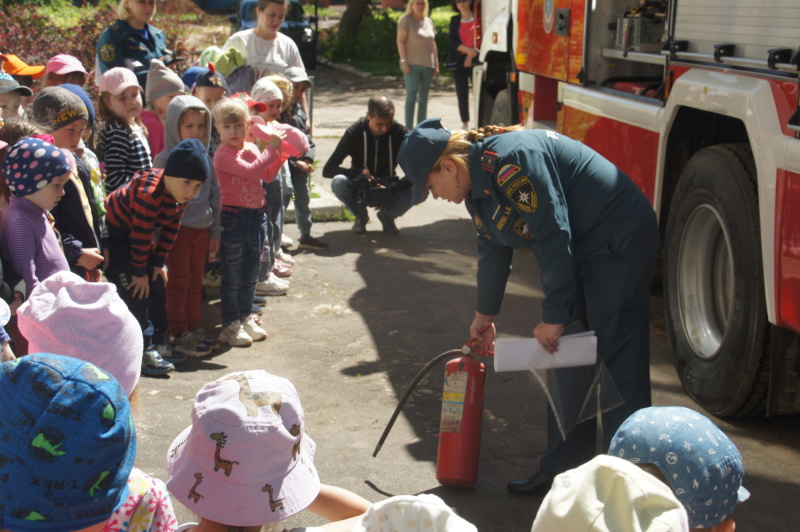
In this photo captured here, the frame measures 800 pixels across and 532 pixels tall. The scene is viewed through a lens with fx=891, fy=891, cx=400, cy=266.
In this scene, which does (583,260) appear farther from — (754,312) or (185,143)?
(185,143)

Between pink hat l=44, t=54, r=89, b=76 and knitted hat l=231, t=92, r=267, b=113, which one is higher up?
pink hat l=44, t=54, r=89, b=76

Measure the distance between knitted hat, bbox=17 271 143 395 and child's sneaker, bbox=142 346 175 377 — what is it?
8.09 ft

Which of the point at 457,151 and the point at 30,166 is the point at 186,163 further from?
the point at 457,151

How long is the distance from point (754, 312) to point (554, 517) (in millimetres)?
2992

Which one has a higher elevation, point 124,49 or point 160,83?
point 124,49

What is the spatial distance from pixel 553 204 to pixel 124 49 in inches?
180

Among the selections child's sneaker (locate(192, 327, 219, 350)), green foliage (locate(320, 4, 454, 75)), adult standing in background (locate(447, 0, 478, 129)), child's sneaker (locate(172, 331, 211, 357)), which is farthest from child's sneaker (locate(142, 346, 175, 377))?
green foliage (locate(320, 4, 454, 75))

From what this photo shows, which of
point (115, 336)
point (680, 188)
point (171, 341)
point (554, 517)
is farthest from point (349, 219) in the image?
point (554, 517)

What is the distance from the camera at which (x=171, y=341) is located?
5.42m

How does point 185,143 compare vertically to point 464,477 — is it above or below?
above

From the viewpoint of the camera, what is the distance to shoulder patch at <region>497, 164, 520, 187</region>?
3.31 metres

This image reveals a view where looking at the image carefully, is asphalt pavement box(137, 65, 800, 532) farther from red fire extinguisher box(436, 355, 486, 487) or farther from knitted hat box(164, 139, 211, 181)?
knitted hat box(164, 139, 211, 181)

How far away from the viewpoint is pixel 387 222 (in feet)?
27.2

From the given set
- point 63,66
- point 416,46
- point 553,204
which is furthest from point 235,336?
point 416,46
